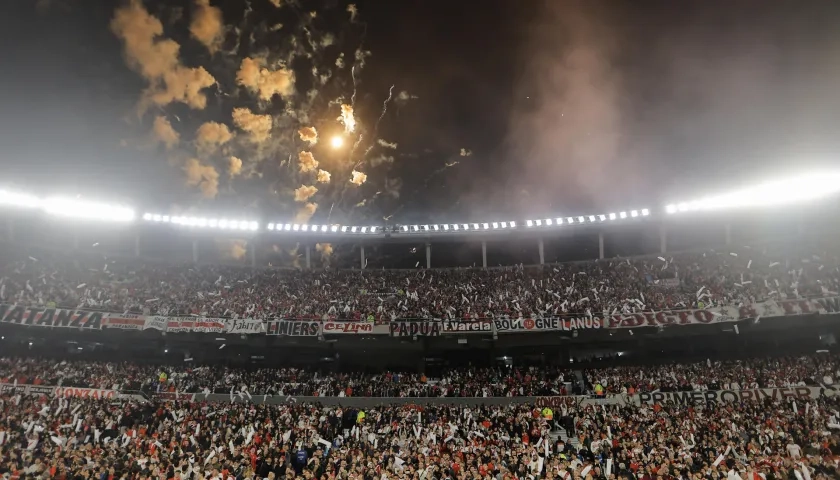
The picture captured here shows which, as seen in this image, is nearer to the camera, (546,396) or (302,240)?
(546,396)

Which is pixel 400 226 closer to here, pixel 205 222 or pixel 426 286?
pixel 426 286

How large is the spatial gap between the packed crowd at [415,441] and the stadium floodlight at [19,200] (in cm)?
1335

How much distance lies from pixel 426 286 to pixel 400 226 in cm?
708

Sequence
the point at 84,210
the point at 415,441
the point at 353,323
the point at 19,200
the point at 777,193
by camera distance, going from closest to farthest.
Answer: the point at 415,441
the point at 777,193
the point at 353,323
the point at 19,200
the point at 84,210

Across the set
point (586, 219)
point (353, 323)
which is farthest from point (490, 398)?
point (586, 219)

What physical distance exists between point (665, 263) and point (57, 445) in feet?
127

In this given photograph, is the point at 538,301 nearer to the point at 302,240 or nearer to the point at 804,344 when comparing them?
the point at 804,344

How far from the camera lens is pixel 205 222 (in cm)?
4394

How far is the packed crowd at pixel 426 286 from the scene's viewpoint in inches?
1345

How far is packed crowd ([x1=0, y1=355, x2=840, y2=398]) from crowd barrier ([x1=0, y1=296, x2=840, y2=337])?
9.46 feet

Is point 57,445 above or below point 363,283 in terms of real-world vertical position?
below

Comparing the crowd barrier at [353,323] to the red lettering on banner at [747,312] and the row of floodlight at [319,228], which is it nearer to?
the red lettering on banner at [747,312]

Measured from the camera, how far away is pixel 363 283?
43719 mm

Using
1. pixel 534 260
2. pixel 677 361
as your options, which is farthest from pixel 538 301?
pixel 534 260
